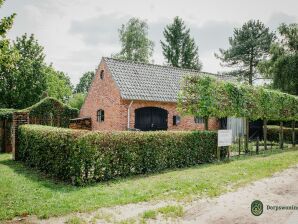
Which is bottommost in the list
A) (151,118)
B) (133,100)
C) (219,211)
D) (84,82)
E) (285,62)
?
(219,211)

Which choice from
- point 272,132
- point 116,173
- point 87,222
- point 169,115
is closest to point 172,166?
point 116,173

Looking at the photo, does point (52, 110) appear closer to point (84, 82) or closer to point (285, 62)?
point (285, 62)

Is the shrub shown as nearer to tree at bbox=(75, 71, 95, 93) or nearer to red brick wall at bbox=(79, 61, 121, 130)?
red brick wall at bbox=(79, 61, 121, 130)

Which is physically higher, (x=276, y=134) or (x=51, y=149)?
(x=51, y=149)

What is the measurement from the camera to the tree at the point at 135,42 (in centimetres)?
4750

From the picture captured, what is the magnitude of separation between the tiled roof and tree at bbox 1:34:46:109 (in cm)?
1206

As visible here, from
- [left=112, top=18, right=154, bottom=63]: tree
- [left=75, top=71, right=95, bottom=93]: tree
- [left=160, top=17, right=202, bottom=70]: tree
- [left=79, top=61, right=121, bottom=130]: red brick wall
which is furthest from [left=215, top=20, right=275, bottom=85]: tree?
[left=75, top=71, right=95, bottom=93]: tree

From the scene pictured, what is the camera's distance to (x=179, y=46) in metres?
49.9

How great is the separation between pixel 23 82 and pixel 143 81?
1445 cm

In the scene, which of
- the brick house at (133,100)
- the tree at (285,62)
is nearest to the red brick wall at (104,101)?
the brick house at (133,100)

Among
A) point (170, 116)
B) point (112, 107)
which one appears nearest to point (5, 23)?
point (112, 107)

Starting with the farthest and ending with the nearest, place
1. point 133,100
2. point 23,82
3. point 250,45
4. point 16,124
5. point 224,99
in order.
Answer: point 250,45, point 23,82, point 133,100, point 224,99, point 16,124

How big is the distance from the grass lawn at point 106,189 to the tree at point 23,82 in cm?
2054

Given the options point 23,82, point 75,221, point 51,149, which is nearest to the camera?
point 75,221
